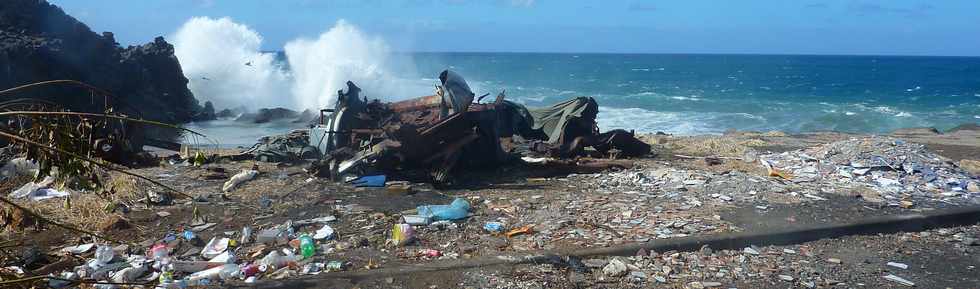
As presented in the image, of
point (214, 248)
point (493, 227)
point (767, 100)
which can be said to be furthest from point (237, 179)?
point (767, 100)

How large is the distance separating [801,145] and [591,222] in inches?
334

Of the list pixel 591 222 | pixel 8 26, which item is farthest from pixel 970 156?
pixel 8 26

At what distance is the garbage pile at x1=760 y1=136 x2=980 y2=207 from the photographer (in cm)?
791

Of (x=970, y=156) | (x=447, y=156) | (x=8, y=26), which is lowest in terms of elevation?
(x=970, y=156)

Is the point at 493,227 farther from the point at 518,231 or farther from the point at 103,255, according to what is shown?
the point at 103,255

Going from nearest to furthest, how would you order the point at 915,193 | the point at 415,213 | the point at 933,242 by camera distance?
the point at 933,242 → the point at 415,213 → the point at 915,193

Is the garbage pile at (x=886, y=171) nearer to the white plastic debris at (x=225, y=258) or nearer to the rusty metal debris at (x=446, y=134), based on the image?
the rusty metal debris at (x=446, y=134)

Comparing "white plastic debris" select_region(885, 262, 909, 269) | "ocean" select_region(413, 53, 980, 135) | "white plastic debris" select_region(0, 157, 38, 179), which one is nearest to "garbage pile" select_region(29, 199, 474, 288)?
"white plastic debris" select_region(0, 157, 38, 179)

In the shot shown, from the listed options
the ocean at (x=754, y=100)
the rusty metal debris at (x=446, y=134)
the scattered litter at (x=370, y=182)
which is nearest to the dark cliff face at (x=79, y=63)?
the ocean at (x=754, y=100)

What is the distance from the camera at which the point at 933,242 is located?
20.7 ft

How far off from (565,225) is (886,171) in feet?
15.9

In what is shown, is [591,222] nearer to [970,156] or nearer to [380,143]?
[380,143]

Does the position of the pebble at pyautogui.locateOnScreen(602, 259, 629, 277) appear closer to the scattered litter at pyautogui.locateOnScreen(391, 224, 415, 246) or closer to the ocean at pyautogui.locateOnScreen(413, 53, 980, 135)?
the scattered litter at pyautogui.locateOnScreen(391, 224, 415, 246)

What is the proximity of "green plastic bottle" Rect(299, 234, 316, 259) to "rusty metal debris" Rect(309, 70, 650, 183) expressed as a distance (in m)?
2.61
